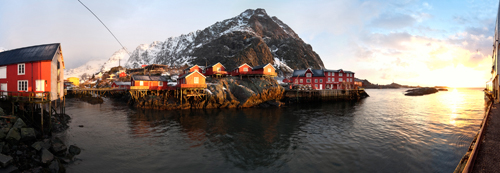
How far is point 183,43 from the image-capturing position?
182750 mm

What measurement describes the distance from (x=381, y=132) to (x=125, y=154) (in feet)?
87.4

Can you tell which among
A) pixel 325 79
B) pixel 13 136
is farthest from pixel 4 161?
pixel 325 79

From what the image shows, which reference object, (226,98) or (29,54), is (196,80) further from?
(29,54)

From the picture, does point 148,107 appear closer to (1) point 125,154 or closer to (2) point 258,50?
(1) point 125,154

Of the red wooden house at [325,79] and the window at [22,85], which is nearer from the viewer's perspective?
the window at [22,85]

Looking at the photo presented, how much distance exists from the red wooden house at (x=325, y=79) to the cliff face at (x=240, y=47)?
45.4 m

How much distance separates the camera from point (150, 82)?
162 ft

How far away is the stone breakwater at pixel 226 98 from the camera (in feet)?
144

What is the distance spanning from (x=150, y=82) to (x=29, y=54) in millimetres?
25600

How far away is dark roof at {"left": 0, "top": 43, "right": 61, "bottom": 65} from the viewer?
23375 mm

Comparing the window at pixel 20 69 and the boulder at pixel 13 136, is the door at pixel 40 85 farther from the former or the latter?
the boulder at pixel 13 136

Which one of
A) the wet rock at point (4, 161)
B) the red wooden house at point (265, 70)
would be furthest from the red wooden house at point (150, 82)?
the wet rock at point (4, 161)

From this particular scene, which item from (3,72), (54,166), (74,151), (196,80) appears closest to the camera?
(54,166)

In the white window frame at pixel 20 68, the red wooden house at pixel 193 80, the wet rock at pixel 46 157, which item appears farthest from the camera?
the red wooden house at pixel 193 80
